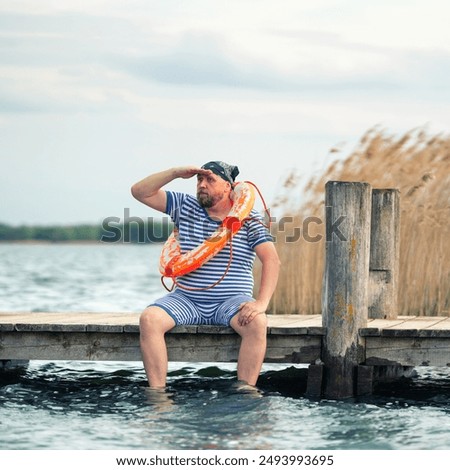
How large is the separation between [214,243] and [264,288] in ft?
1.42

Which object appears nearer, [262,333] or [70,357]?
[262,333]

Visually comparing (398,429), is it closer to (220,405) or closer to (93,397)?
(220,405)

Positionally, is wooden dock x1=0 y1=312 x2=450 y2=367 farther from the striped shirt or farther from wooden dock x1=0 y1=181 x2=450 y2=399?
the striped shirt

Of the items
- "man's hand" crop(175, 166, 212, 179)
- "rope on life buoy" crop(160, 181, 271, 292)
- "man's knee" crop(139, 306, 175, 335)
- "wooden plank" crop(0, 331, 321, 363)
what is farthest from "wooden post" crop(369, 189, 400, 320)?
"man's knee" crop(139, 306, 175, 335)

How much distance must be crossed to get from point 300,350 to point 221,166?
1.36 metres

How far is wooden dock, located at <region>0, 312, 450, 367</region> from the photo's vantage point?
735cm

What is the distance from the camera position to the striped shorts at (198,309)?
→ 7.13m

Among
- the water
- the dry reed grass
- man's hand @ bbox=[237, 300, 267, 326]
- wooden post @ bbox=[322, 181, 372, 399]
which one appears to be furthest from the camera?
the dry reed grass

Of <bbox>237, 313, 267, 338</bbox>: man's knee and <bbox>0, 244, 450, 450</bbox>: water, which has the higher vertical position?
<bbox>237, 313, 267, 338</bbox>: man's knee

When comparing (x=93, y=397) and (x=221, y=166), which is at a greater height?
(x=221, y=166)

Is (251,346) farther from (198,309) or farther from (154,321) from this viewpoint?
(154,321)
